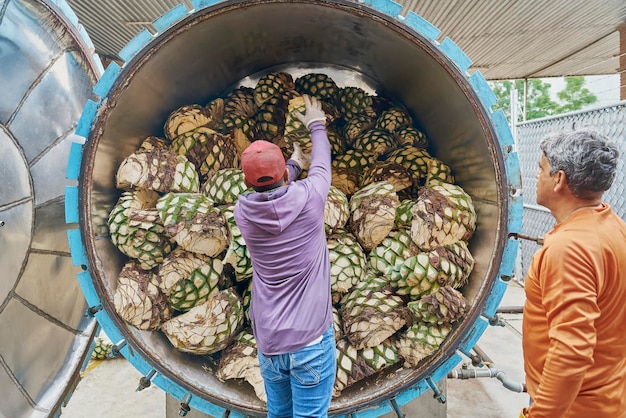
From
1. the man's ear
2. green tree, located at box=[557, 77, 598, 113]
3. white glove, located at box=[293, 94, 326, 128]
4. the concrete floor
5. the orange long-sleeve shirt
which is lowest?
the concrete floor

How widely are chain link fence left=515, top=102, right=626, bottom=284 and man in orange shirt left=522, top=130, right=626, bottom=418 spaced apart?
268cm

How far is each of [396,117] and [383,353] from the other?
146 cm

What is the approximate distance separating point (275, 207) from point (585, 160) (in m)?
0.99

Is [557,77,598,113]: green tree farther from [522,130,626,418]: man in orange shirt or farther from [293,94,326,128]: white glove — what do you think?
[522,130,626,418]: man in orange shirt

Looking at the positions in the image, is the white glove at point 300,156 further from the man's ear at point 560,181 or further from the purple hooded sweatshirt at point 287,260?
the man's ear at point 560,181

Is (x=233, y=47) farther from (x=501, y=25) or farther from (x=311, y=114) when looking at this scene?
(x=501, y=25)

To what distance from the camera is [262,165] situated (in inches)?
60.1

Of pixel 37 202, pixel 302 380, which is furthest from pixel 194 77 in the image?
pixel 302 380

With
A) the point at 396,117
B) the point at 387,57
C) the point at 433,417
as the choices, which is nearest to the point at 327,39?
the point at 387,57

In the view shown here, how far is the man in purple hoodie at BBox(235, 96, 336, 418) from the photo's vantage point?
1.54 metres

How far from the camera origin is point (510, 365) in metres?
3.63

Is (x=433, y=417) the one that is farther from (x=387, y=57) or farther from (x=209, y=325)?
(x=387, y=57)

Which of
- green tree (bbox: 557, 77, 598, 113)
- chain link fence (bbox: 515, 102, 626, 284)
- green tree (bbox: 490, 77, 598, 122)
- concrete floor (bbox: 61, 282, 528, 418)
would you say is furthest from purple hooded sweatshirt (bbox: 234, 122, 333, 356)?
green tree (bbox: 557, 77, 598, 113)

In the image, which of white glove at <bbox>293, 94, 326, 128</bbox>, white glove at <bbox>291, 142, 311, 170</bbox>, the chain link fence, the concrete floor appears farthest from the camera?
the chain link fence
